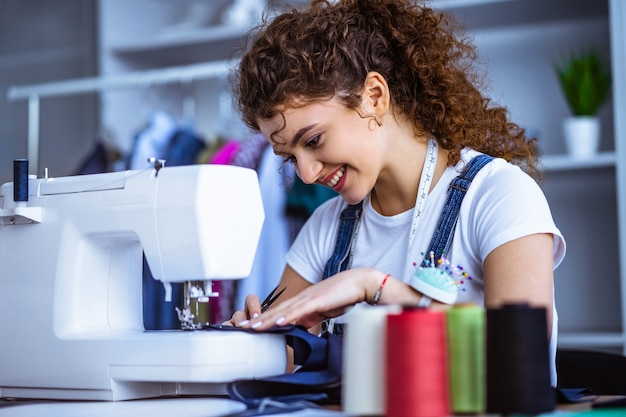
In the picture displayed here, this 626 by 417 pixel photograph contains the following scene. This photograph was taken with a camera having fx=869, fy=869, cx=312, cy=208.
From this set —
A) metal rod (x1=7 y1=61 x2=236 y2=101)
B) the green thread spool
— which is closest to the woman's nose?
the green thread spool

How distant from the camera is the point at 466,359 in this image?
1.02 m

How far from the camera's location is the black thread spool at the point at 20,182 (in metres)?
1.57

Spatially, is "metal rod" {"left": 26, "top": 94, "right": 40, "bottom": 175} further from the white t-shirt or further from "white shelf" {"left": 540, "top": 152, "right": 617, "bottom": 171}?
"white shelf" {"left": 540, "top": 152, "right": 617, "bottom": 171}

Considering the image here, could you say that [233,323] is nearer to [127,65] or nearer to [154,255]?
[154,255]

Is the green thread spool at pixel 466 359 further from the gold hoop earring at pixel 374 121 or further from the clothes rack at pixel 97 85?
the clothes rack at pixel 97 85

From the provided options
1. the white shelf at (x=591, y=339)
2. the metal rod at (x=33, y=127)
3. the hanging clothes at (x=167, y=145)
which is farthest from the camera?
the metal rod at (x=33, y=127)

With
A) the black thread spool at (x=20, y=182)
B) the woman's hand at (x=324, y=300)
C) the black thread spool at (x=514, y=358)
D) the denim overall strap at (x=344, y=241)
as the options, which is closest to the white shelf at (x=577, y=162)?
the denim overall strap at (x=344, y=241)

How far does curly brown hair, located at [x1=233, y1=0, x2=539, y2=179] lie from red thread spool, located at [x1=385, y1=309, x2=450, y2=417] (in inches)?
31.8

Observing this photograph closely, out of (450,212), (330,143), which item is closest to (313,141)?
(330,143)

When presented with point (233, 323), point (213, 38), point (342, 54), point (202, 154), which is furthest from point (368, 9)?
point (213, 38)

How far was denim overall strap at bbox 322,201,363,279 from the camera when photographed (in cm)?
198

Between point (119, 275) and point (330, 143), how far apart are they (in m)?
0.48

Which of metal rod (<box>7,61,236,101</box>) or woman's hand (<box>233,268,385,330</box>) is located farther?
metal rod (<box>7,61,236,101</box>)

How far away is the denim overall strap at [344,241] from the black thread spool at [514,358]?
3.17ft
